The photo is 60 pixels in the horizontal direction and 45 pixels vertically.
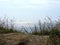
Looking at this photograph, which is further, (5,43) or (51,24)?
(51,24)

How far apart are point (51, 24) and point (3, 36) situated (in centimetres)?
170

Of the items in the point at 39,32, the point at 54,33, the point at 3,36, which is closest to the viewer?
the point at 54,33

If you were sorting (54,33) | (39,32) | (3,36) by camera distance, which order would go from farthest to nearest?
(39,32) → (3,36) → (54,33)

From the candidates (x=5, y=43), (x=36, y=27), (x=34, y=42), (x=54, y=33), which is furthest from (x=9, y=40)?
(x=36, y=27)

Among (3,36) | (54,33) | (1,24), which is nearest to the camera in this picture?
(54,33)

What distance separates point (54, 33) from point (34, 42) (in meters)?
0.54

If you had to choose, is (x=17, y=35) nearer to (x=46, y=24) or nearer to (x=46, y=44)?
(x=46, y=44)

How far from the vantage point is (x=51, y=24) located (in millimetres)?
7668

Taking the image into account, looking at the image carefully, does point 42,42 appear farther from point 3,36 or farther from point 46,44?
point 3,36

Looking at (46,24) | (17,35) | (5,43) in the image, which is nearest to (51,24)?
(46,24)

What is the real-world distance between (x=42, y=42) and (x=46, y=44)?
0.12 m

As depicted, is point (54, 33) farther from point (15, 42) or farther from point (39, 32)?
point (39, 32)

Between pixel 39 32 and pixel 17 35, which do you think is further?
pixel 39 32

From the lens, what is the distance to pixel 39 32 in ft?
24.7
